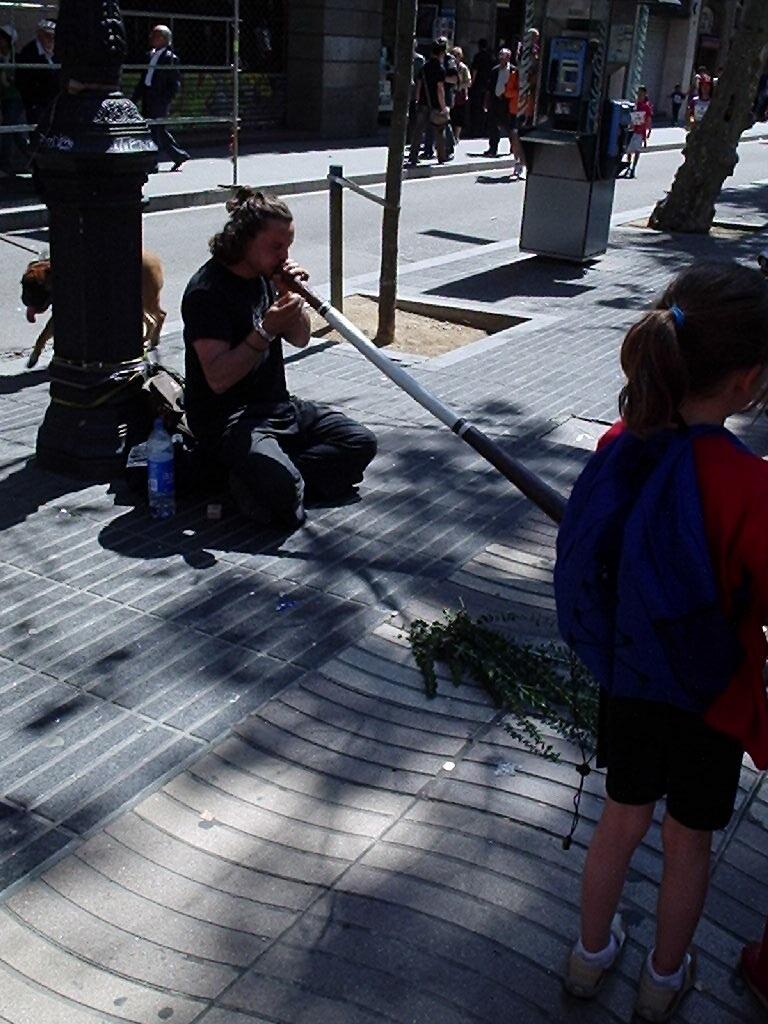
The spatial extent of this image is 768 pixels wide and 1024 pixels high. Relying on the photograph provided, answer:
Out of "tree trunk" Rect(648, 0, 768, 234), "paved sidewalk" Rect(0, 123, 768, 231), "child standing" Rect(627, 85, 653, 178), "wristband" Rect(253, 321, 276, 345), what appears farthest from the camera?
"child standing" Rect(627, 85, 653, 178)

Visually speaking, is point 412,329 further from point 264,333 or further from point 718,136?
point 718,136

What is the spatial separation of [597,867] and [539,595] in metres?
1.98

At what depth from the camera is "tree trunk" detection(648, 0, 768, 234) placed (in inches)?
511

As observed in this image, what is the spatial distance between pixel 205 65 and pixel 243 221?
1530cm

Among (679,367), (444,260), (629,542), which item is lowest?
(444,260)

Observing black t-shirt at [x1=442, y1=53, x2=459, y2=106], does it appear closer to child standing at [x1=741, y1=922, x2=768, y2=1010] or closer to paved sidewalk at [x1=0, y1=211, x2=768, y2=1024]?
paved sidewalk at [x1=0, y1=211, x2=768, y2=1024]

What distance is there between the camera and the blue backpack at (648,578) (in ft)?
7.06

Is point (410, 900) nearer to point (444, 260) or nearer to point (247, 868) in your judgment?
point (247, 868)

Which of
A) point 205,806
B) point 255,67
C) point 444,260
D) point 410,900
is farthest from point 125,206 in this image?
point 255,67

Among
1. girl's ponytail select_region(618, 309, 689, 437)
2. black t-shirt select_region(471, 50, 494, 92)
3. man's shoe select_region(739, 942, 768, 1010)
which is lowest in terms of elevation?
man's shoe select_region(739, 942, 768, 1010)

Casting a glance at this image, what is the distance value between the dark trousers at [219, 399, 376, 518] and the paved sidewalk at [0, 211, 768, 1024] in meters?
0.15

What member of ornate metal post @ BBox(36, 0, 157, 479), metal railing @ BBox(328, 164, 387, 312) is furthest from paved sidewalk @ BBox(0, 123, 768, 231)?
ornate metal post @ BBox(36, 0, 157, 479)

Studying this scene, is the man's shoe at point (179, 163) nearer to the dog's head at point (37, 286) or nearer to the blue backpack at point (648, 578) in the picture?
the dog's head at point (37, 286)

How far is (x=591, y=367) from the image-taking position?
7.58m
